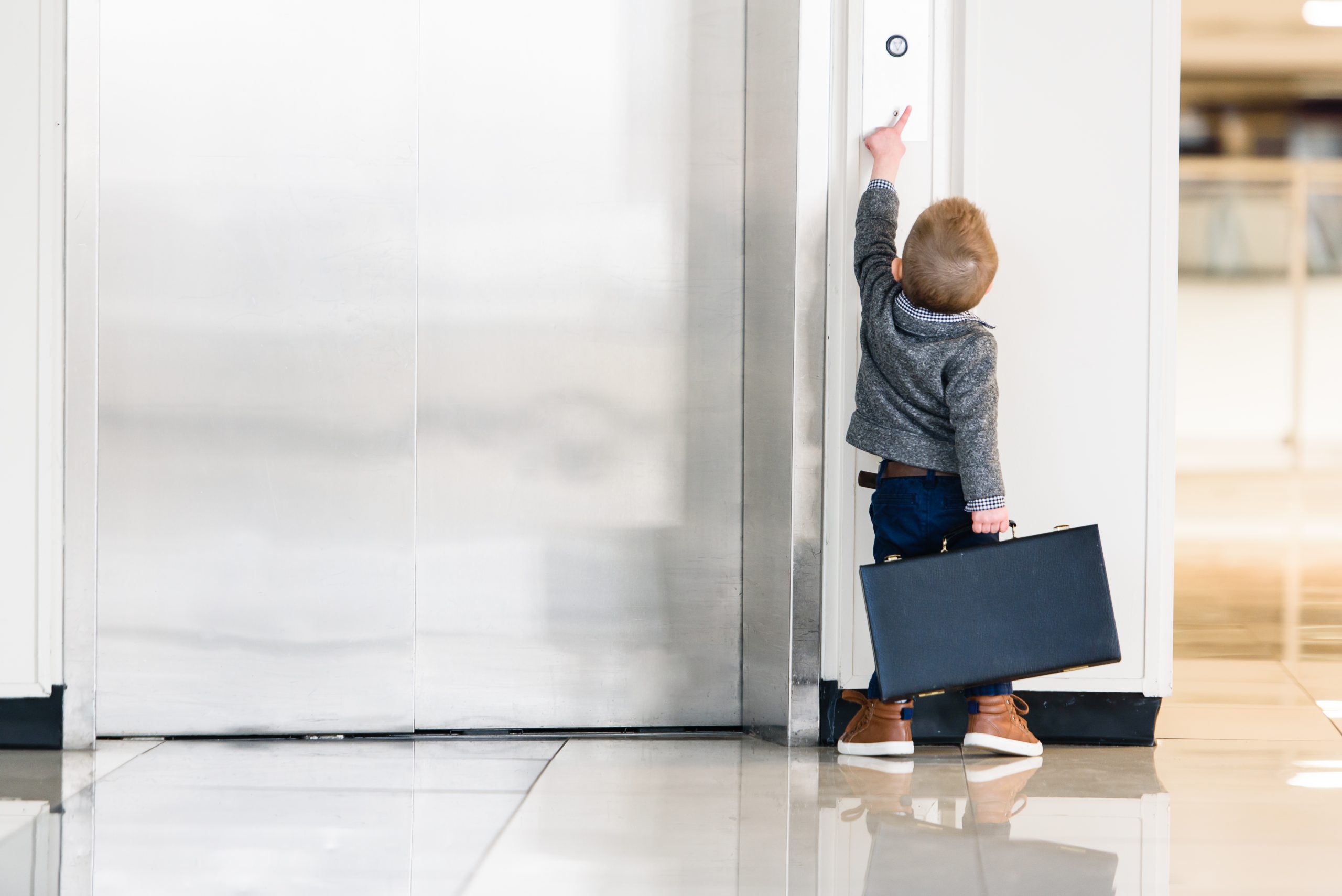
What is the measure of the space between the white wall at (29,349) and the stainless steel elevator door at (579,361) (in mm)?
878

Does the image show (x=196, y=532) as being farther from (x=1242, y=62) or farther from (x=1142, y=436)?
(x=1242, y=62)

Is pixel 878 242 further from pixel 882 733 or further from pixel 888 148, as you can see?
pixel 882 733

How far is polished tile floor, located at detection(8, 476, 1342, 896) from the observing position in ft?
6.16

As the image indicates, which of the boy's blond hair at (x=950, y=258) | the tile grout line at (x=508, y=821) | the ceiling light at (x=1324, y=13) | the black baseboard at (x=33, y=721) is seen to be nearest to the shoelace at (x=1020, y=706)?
the boy's blond hair at (x=950, y=258)

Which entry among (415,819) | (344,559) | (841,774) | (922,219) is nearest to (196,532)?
(344,559)

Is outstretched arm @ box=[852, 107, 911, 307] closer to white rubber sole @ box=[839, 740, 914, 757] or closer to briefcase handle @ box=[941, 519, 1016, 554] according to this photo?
briefcase handle @ box=[941, 519, 1016, 554]

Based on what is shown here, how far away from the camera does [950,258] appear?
243 cm

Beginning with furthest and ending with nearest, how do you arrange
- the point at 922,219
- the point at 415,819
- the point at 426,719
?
the point at 426,719, the point at 922,219, the point at 415,819

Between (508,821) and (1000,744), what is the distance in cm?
119

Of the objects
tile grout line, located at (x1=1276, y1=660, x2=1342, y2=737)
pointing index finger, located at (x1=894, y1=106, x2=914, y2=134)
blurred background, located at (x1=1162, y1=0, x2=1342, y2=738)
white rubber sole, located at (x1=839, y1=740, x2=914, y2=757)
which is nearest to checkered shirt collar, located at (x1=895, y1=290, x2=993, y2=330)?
pointing index finger, located at (x1=894, y1=106, x2=914, y2=134)

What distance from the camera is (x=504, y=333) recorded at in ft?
9.49

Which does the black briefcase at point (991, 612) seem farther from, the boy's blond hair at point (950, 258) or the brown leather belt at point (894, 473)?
the boy's blond hair at point (950, 258)

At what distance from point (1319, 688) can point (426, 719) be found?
103 inches

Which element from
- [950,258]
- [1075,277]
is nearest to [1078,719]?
[1075,277]
